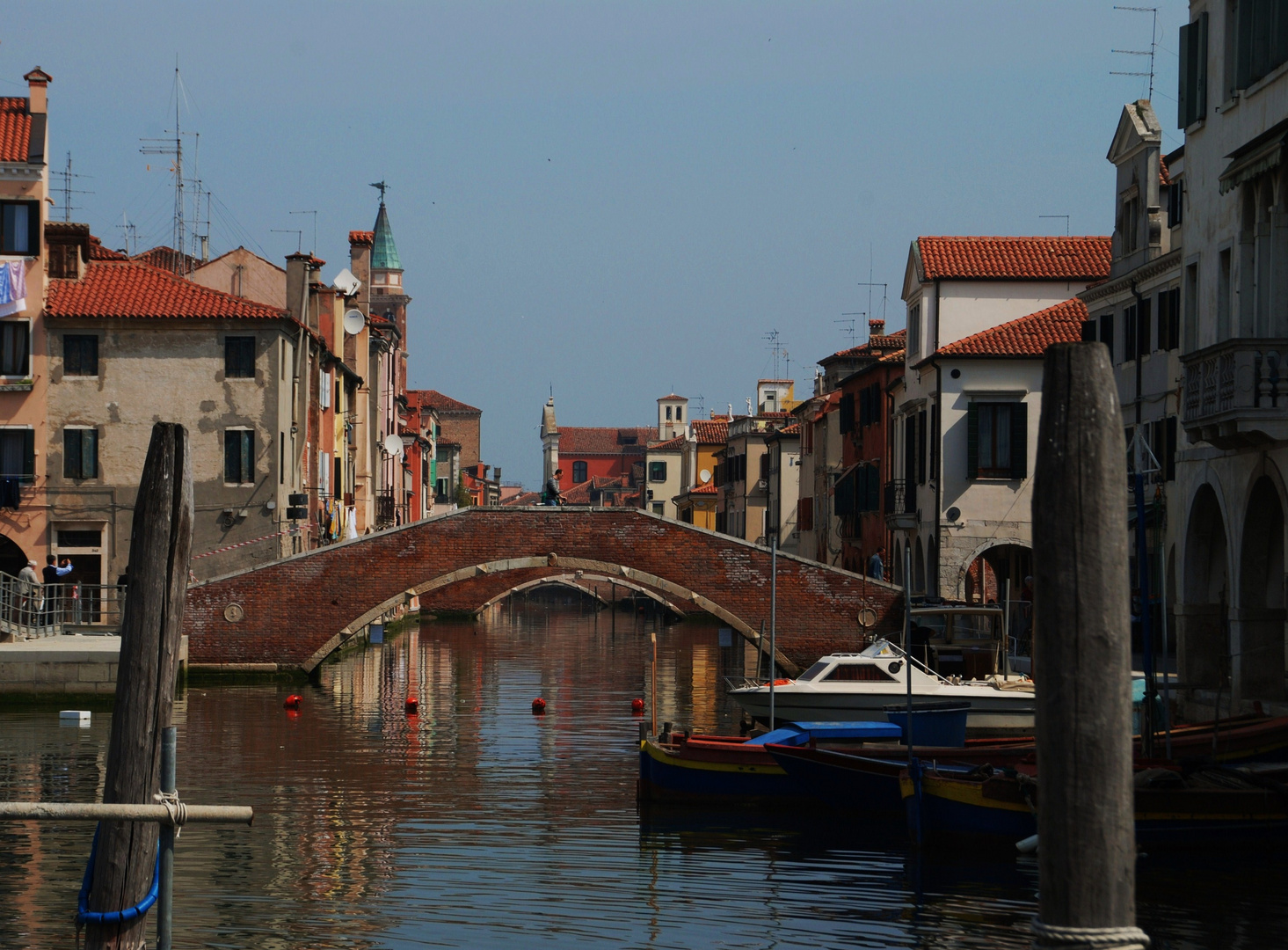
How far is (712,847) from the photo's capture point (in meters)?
15.9

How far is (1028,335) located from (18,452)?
2101 cm

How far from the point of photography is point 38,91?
32469 millimetres

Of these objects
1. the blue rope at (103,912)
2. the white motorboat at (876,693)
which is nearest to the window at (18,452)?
the white motorboat at (876,693)

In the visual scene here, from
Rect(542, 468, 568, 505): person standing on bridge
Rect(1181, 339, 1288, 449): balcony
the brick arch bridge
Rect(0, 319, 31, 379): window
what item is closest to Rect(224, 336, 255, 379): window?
Rect(0, 319, 31, 379): window

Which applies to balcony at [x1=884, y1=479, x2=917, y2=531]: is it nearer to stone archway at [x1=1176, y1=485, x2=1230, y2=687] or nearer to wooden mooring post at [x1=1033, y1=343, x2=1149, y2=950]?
stone archway at [x1=1176, y1=485, x2=1230, y2=687]

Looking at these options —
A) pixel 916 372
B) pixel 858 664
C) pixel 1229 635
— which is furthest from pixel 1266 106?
pixel 916 372

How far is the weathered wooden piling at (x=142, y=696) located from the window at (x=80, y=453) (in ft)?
88.7

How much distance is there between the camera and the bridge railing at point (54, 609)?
89.4 ft

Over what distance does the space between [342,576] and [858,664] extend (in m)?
11.9

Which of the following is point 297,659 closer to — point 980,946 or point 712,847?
point 712,847

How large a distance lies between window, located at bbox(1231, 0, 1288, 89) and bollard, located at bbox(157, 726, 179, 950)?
46.8 ft

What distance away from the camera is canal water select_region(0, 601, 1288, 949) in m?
12.4

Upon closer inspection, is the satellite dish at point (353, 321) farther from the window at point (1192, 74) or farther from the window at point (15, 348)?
the window at point (1192, 74)

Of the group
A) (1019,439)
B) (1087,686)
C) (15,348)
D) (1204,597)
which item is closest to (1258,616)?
(1204,597)
